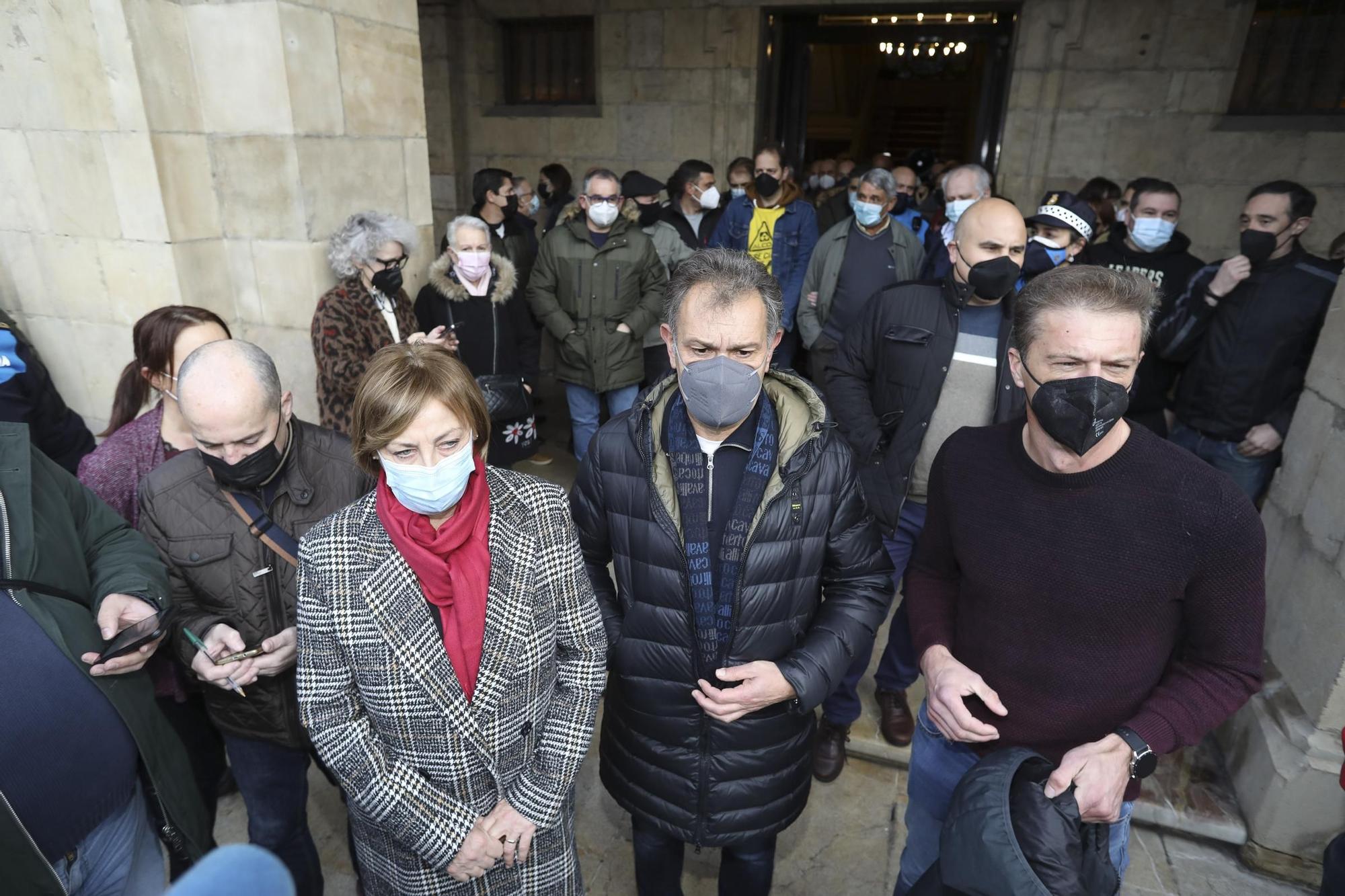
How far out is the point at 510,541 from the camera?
1.70 metres

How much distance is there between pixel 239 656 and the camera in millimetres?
1904

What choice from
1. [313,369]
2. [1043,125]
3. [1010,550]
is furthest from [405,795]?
[1043,125]

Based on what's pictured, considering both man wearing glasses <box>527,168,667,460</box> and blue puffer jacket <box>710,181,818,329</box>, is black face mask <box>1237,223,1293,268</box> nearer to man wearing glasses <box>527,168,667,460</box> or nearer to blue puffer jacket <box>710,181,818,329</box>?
blue puffer jacket <box>710,181,818,329</box>

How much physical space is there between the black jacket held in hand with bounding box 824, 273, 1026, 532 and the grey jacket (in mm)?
1898

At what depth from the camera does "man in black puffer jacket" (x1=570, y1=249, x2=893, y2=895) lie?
183 centimetres

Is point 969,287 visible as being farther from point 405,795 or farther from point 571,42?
point 571,42

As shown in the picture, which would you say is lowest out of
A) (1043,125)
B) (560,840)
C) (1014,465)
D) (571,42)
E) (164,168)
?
(560,840)

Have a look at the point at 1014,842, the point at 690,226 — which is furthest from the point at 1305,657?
the point at 690,226

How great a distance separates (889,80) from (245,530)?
→ 15.3 metres

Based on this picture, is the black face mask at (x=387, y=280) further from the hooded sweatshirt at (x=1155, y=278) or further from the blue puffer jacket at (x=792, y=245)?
the hooded sweatshirt at (x=1155, y=278)

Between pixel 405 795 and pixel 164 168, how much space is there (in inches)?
116

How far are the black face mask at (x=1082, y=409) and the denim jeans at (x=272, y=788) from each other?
81.6 inches

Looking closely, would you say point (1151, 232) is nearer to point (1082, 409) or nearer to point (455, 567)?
point (1082, 409)

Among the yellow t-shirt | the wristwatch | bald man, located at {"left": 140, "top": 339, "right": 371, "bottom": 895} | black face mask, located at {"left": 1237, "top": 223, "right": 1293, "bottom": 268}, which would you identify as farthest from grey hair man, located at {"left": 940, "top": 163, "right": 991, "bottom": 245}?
bald man, located at {"left": 140, "top": 339, "right": 371, "bottom": 895}
